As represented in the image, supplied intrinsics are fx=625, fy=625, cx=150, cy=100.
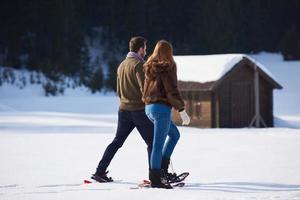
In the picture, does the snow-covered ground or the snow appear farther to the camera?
the snow

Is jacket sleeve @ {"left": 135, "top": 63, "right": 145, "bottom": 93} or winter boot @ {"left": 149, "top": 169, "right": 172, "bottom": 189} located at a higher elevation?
jacket sleeve @ {"left": 135, "top": 63, "right": 145, "bottom": 93}

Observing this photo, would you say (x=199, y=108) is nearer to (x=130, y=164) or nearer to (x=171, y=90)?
(x=130, y=164)

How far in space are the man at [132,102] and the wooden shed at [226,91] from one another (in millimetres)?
14064

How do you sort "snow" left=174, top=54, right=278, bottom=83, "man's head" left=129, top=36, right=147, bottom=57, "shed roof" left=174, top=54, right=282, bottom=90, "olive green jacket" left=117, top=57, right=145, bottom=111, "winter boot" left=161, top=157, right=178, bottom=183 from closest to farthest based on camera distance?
"winter boot" left=161, top=157, right=178, bottom=183 < "olive green jacket" left=117, top=57, right=145, bottom=111 < "man's head" left=129, top=36, right=147, bottom=57 < "shed roof" left=174, top=54, right=282, bottom=90 < "snow" left=174, top=54, right=278, bottom=83

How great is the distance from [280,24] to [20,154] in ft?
131

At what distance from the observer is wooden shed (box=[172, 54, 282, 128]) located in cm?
2209

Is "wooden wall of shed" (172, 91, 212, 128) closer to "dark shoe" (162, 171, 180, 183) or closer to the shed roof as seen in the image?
the shed roof

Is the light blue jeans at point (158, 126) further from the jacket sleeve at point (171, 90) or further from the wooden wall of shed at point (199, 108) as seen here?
the wooden wall of shed at point (199, 108)

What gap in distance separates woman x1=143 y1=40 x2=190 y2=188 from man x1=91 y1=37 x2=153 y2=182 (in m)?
0.27

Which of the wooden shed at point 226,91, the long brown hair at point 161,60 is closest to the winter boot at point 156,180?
the long brown hair at point 161,60

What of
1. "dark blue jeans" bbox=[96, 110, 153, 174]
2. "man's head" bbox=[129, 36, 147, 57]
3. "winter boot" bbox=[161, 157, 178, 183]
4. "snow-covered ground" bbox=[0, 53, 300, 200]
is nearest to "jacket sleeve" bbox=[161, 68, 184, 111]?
"dark blue jeans" bbox=[96, 110, 153, 174]

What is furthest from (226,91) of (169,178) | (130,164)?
(169,178)

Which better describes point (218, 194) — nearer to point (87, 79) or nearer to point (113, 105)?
point (113, 105)

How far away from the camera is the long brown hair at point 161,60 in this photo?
23.4ft
